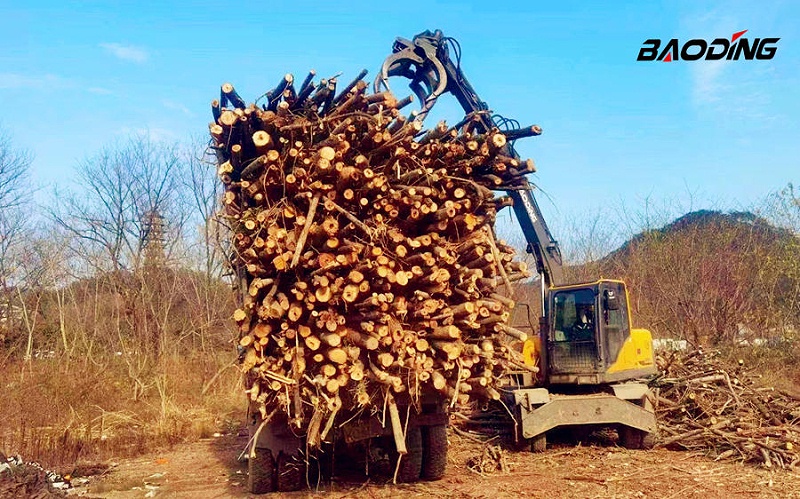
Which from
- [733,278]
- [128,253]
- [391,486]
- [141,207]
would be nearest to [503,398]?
[391,486]

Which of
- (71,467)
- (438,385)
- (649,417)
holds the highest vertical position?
(438,385)

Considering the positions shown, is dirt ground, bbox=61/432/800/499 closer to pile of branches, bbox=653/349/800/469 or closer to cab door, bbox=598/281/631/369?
pile of branches, bbox=653/349/800/469

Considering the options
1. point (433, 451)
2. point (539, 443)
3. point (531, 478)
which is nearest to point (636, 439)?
point (539, 443)

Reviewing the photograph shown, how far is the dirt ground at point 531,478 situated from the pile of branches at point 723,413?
353 mm

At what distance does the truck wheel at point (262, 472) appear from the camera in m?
6.50

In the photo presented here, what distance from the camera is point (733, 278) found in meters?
18.1

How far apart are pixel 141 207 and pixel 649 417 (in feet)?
62.0

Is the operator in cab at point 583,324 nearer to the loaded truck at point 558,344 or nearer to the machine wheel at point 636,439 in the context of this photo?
the loaded truck at point 558,344

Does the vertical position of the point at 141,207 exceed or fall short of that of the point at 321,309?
it exceeds it

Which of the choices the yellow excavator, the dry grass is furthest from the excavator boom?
the dry grass

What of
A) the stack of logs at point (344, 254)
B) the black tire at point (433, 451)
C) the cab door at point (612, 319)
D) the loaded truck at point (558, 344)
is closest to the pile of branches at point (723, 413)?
the loaded truck at point (558, 344)

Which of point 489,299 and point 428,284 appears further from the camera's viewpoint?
point 489,299

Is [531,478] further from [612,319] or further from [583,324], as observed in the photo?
[612,319]

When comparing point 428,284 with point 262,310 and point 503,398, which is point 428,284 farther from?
point 503,398
